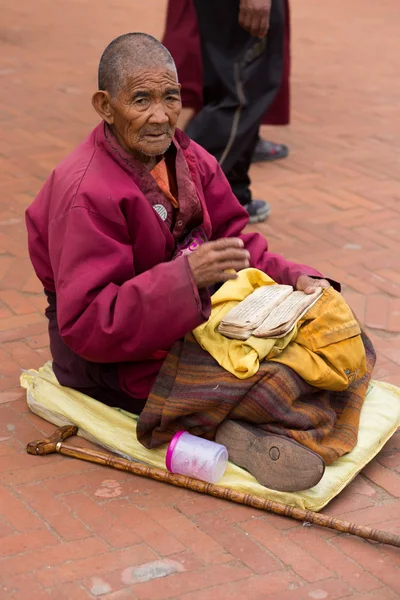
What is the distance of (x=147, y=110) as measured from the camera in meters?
3.16

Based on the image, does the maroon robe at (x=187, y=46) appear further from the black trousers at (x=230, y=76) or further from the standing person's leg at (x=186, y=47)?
the black trousers at (x=230, y=76)

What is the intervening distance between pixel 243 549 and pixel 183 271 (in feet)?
2.59

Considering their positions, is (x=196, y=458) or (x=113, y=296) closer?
(x=113, y=296)

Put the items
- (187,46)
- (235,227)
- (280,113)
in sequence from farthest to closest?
(280,113) < (187,46) < (235,227)

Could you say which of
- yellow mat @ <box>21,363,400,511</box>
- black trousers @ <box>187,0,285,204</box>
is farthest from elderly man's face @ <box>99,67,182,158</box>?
black trousers @ <box>187,0,285,204</box>

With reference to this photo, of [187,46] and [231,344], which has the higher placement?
Result: [187,46]

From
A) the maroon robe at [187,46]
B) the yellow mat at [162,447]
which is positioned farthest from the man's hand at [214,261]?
the maroon robe at [187,46]

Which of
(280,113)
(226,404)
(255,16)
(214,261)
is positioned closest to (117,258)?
(214,261)

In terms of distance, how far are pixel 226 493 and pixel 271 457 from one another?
0.17 metres

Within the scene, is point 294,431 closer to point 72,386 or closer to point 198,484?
point 198,484

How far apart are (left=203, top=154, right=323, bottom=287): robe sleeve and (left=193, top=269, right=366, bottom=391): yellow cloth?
0.25m

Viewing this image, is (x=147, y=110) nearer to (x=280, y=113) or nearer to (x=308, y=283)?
(x=308, y=283)

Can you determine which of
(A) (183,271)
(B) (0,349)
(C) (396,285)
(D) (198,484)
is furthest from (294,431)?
(C) (396,285)

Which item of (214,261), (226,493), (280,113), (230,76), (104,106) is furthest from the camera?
(280,113)
